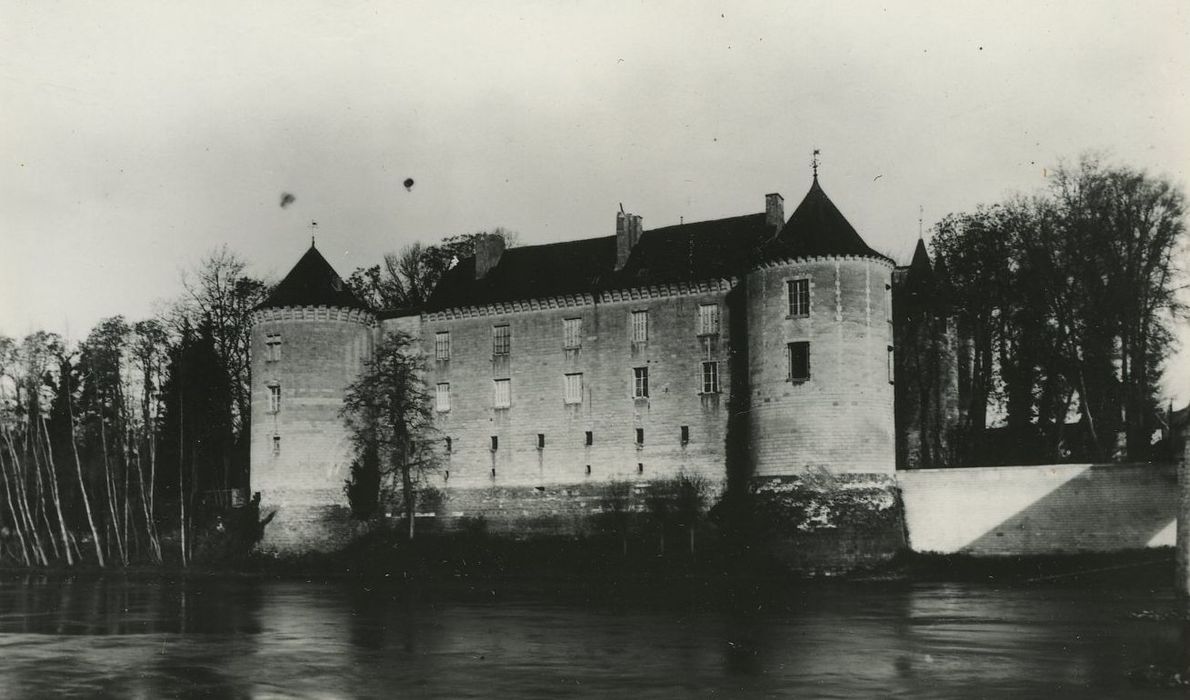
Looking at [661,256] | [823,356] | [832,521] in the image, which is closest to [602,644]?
[832,521]

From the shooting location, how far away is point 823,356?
3572 cm

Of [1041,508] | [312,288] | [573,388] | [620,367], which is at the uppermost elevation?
[312,288]

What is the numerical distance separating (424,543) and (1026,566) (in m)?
19.3

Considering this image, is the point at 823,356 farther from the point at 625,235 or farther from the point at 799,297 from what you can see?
the point at 625,235

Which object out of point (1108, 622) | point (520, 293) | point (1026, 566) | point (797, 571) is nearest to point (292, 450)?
point (520, 293)

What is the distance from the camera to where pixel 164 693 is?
13453mm

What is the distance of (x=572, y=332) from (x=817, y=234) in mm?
9342

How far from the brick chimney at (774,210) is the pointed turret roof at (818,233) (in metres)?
3.19

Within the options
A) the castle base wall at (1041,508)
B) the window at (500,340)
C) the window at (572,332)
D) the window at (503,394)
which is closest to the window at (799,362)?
the castle base wall at (1041,508)

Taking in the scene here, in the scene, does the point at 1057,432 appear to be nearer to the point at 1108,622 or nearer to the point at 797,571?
the point at 797,571

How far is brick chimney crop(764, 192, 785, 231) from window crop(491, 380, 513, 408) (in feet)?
33.2

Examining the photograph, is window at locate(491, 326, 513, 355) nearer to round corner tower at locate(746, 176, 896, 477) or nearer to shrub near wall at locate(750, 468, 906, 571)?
round corner tower at locate(746, 176, 896, 477)

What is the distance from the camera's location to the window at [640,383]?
4019 cm

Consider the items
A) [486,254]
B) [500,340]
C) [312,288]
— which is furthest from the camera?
[486,254]
